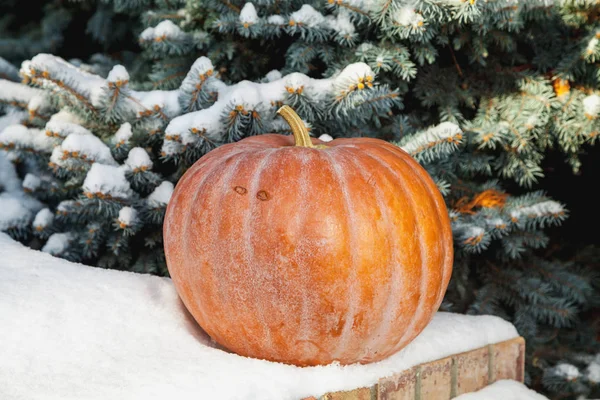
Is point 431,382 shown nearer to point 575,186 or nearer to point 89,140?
point 89,140

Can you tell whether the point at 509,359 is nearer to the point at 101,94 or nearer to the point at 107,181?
the point at 107,181

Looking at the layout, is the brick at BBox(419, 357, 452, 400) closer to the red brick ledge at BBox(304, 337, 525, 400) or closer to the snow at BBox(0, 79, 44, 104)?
the red brick ledge at BBox(304, 337, 525, 400)

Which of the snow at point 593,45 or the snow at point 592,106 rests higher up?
the snow at point 593,45

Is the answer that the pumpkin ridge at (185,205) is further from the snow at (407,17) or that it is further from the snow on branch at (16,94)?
the snow on branch at (16,94)

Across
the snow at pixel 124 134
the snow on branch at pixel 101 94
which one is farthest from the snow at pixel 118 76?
the snow at pixel 124 134

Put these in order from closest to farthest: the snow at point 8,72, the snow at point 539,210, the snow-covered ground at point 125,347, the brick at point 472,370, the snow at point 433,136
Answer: the snow-covered ground at point 125,347 < the brick at point 472,370 < the snow at point 433,136 < the snow at point 539,210 < the snow at point 8,72

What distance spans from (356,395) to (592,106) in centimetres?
122

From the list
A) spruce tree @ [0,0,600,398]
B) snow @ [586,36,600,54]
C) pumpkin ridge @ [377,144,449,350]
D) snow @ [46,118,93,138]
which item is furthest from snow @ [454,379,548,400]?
snow @ [46,118,93,138]

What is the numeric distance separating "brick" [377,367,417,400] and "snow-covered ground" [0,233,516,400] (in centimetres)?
1

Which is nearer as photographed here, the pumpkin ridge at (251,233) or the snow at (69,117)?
the pumpkin ridge at (251,233)

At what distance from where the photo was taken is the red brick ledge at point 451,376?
122 cm

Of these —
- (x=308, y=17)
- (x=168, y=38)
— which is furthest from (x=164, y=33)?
(x=308, y=17)

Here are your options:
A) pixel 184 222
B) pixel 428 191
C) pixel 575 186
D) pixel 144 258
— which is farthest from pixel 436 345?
pixel 575 186

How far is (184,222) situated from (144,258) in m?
0.69
